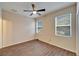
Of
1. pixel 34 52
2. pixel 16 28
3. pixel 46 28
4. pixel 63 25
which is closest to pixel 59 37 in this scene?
pixel 63 25

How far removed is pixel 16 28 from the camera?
5.70 m

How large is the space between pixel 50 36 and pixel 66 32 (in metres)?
1.45

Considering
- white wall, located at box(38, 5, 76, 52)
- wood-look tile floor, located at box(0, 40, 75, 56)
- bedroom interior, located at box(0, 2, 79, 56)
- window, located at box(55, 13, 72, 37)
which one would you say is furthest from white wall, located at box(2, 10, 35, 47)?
window, located at box(55, 13, 72, 37)

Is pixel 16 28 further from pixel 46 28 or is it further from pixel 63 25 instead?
pixel 63 25

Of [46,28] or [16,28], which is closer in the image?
[16,28]

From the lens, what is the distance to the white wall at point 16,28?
16.0 ft

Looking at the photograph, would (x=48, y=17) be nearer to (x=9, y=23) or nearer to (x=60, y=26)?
(x=60, y=26)

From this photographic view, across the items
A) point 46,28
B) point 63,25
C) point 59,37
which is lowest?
point 59,37

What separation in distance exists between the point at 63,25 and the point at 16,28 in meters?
3.18

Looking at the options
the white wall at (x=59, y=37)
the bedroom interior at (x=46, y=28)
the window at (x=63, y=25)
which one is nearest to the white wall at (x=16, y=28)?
the bedroom interior at (x=46, y=28)

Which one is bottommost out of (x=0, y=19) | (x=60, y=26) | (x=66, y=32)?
(x=66, y=32)

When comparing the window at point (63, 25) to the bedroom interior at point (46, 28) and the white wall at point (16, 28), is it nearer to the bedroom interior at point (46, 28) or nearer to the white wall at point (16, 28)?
the bedroom interior at point (46, 28)

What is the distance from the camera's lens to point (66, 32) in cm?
442

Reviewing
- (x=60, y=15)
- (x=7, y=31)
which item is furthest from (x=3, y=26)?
(x=60, y=15)
